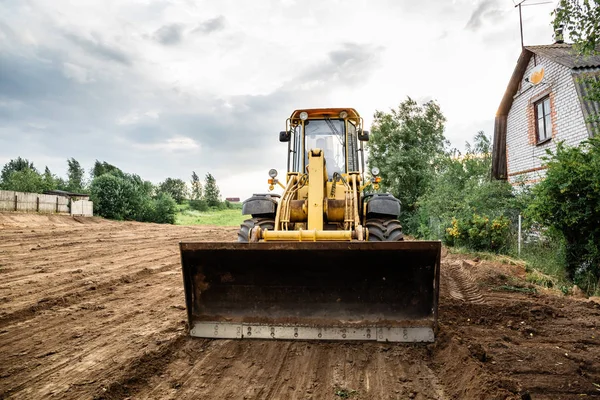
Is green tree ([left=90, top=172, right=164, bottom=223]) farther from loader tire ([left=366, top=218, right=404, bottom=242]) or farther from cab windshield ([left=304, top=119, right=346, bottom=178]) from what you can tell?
loader tire ([left=366, top=218, right=404, bottom=242])

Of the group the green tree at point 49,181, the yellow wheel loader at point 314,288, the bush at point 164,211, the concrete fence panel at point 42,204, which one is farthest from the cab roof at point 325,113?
the green tree at point 49,181

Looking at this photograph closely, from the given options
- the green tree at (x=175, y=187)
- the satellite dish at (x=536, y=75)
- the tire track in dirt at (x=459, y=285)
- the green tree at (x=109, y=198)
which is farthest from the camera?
the green tree at (x=175, y=187)

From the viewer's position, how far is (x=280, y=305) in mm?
4078

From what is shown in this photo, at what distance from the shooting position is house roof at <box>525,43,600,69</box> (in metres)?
10.7

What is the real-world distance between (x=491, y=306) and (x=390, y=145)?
19224 mm

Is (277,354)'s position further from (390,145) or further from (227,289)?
(390,145)

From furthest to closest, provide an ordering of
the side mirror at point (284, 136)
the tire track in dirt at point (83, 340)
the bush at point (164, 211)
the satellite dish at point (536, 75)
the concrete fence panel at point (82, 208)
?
1. the bush at point (164, 211)
2. the concrete fence panel at point (82, 208)
3. the satellite dish at point (536, 75)
4. the side mirror at point (284, 136)
5. the tire track in dirt at point (83, 340)

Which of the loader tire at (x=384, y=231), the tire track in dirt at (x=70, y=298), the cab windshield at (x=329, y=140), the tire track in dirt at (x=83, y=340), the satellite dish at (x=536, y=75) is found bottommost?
the tire track in dirt at (x=83, y=340)

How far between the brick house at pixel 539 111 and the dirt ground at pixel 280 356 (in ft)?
21.2

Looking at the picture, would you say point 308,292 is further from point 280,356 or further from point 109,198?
point 109,198

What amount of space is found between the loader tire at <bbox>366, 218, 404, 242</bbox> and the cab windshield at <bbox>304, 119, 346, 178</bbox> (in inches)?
46.7

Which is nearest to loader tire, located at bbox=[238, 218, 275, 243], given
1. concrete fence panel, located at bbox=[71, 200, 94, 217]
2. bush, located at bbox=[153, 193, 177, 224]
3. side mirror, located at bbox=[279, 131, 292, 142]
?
side mirror, located at bbox=[279, 131, 292, 142]

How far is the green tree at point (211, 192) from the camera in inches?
2069

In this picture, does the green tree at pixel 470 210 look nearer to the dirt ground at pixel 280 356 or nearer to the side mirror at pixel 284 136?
the dirt ground at pixel 280 356
